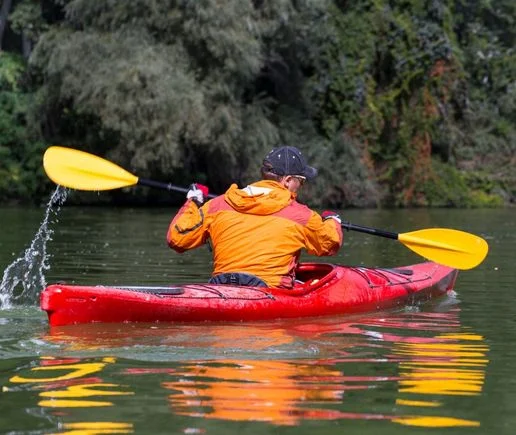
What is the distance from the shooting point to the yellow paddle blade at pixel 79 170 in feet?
32.0

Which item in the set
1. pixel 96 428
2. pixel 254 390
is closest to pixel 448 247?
pixel 254 390

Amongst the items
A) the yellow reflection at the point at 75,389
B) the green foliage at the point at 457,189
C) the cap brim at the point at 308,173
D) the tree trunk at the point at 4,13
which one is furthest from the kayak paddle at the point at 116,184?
the green foliage at the point at 457,189

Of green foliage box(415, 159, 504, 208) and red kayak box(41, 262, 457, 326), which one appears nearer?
red kayak box(41, 262, 457, 326)

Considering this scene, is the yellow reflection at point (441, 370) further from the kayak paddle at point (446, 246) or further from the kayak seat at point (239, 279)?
the kayak paddle at point (446, 246)

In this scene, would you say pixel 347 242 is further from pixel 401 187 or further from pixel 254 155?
pixel 401 187

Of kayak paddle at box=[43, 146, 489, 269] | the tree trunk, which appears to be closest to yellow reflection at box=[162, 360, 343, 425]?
kayak paddle at box=[43, 146, 489, 269]

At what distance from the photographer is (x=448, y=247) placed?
9875 mm

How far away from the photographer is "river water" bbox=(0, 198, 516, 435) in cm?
490

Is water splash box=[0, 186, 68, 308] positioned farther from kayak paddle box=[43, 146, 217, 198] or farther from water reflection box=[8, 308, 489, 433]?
water reflection box=[8, 308, 489, 433]

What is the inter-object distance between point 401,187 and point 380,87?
8.70 feet

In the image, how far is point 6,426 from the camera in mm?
4809

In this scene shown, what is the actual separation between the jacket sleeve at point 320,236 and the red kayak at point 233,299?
310 millimetres

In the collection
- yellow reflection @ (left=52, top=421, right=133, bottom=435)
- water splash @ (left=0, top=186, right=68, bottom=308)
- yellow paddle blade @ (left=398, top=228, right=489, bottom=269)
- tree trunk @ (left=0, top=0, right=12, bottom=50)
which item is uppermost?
tree trunk @ (left=0, top=0, right=12, bottom=50)

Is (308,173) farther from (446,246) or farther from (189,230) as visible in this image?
(446,246)
